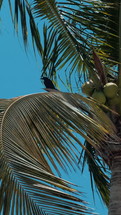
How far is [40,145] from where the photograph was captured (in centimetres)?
416

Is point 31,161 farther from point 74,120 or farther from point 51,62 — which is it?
point 51,62

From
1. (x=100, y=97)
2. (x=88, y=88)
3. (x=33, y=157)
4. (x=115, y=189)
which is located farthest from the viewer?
(x=88, y=88)

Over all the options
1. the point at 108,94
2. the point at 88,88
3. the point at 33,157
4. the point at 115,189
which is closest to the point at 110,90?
the point at 108,94

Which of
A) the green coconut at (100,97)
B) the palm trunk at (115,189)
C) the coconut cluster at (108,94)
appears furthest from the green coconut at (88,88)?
the palm trunk at (115,189)

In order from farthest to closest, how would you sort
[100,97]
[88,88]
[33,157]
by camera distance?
[88,88] → [100,97] → [33,157]

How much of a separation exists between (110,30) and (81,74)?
0.71 meters

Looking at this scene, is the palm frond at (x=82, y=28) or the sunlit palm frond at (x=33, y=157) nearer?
the sunlit palm frond at (x=33, y=157)

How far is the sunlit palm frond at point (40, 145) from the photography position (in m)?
3.40

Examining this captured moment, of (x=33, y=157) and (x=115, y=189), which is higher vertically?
(x=33, y=157)

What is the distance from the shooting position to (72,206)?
3.40 meters

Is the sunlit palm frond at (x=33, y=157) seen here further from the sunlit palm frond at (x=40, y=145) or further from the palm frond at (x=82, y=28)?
the palm frond at (x=82, y=28)

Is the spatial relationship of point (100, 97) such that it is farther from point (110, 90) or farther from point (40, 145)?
point (40, 145)

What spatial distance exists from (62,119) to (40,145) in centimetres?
33

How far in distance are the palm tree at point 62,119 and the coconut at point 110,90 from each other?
0.02 meters
